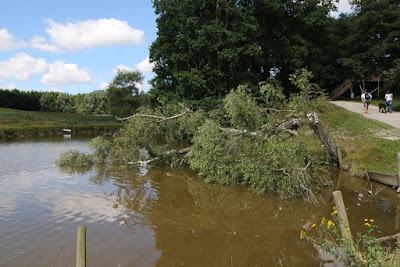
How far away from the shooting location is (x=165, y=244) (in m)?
8.19

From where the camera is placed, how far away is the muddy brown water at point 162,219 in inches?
296

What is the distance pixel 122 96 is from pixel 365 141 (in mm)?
52751

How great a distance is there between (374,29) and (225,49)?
73.0 ft

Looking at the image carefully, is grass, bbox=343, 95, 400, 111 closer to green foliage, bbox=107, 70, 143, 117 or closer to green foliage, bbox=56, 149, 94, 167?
green foliage, bbox=56, 149, 94, 167

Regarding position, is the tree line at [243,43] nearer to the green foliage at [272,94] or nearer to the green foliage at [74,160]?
the green foliage at [272,94]

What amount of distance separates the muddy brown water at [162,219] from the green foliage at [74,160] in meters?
2.25

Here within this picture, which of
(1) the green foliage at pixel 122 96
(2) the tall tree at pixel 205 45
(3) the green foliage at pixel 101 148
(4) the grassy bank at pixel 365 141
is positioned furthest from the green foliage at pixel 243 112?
(1) the green foliage at pixel 122 96

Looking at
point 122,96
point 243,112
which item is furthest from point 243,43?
point 122,96

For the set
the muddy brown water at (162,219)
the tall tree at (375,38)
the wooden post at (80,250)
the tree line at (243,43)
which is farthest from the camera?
the tall tree at (375,38)

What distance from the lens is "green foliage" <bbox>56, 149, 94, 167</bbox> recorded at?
18234 mm

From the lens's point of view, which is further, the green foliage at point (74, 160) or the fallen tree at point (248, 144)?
the green foliage at point (74, 160)

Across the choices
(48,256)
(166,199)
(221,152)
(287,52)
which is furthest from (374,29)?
(48,256)

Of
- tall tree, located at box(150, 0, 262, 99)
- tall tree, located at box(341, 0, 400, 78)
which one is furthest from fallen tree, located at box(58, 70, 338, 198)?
tall tree, located at box(341, 0, 400, 78)

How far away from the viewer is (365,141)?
17.2 m
